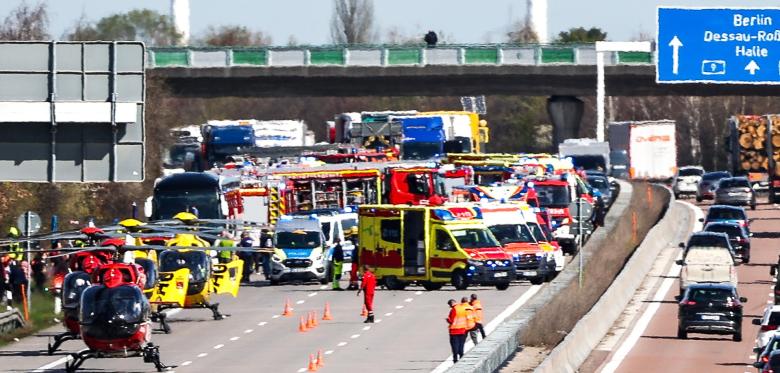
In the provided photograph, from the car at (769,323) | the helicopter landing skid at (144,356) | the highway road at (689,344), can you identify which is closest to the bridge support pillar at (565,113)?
the highway road at (689,344)

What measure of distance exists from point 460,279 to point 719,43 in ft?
49.2

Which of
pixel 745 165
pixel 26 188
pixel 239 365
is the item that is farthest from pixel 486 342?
pixel 745 165

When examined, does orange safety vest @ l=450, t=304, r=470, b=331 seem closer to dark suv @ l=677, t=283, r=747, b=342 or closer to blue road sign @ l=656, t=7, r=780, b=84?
A: dark suv @ l=677, t=283, r=747, b=342

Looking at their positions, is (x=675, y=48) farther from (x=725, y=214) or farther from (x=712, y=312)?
(x=712, y=312)

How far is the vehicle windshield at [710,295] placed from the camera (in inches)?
1565

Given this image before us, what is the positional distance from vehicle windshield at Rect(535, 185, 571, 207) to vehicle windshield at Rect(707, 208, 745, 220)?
631cm

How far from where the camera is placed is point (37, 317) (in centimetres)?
4331

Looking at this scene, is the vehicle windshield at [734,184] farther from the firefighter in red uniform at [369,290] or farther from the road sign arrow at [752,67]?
the firefighter in red uniform at [369,290]

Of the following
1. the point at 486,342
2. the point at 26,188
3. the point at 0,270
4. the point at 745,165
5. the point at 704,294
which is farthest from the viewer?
the point at 745,165

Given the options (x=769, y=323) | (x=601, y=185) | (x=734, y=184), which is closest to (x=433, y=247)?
(x=769, y=323)

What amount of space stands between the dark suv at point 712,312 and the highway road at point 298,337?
4.06m

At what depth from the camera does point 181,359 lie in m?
34.9

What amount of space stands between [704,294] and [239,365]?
10940mm

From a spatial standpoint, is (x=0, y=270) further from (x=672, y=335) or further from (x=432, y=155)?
(x=432, y=155)
